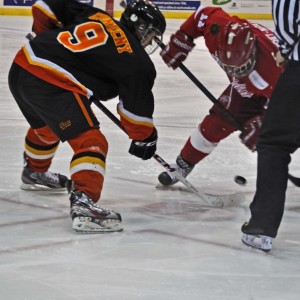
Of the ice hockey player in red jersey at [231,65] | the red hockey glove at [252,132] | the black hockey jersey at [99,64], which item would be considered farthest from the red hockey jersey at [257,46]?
the black hockey jersey at [99,64]

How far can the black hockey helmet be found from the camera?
2.97 metres

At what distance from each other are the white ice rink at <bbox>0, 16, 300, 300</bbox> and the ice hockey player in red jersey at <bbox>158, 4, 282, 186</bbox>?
0.18 meters

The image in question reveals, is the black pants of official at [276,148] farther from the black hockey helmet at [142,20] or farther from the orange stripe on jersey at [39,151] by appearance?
the orange stripe on jersey at [39,151]

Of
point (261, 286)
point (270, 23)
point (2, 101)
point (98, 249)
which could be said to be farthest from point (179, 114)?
point (270, 23)

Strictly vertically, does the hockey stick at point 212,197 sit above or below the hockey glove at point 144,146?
below

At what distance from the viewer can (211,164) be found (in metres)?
3.80

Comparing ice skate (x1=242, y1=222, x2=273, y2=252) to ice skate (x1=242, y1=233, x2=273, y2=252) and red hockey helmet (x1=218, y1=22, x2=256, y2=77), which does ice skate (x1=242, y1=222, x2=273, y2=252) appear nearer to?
ice skate (x1=242, y1=233, x2=273, y2=252)

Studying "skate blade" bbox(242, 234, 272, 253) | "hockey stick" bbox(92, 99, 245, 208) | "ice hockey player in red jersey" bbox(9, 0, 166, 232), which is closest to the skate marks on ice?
"hockey stick" bbox(92, 99, 245, 208)

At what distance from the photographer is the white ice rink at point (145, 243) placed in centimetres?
208

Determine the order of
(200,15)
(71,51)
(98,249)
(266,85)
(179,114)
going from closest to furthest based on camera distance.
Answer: (98,249) → (71,51) → (266,85) → (200,15) → (179,114)

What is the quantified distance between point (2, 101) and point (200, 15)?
2.42 m

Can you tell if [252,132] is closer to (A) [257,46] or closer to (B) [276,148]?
(A) [257,46]

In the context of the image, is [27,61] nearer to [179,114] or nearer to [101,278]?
[101,278]

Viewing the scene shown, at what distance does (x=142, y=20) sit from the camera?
297 cm
